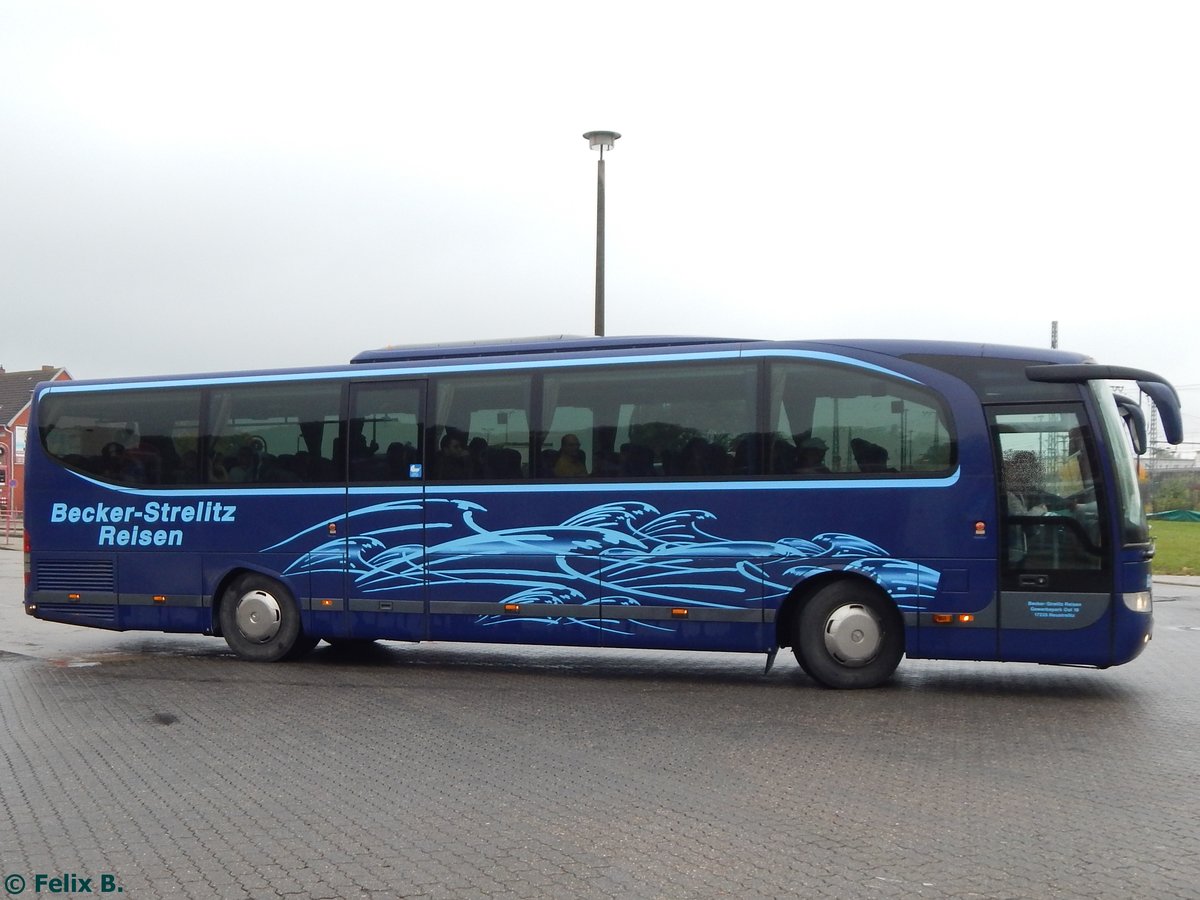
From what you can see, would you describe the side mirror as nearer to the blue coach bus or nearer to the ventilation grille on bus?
the blue coach bus

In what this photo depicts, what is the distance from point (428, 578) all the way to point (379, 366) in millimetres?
2195

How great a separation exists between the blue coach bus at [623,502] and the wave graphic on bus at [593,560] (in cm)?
2

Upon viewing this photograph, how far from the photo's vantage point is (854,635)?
11.2 metres

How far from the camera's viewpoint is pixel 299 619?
13.5m

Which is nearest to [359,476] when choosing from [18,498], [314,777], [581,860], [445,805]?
[314,777]

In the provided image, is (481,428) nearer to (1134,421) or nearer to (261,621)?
(261,621)

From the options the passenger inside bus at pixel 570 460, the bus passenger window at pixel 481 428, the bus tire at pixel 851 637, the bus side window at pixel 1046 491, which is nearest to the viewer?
the bus side window at pixel 1046 491

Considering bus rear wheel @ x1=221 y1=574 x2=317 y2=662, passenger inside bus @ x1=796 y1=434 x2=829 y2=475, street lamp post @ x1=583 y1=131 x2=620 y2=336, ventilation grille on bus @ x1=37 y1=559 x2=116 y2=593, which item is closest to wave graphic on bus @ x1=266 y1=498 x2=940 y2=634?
bus rear wheel @ x1=221 y1=574 x2=317 y2=662

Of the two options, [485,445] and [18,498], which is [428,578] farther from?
[18,498]

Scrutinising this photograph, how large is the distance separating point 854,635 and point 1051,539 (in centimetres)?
178

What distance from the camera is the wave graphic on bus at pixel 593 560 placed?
11328 mm

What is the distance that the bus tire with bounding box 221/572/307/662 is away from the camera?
13508 millimetres

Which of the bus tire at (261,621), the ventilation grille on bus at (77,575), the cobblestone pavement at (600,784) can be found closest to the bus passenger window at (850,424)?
the cobblestone pavement at (600,784)

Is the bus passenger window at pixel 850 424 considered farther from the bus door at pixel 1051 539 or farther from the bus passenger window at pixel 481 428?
the bus passenger window at pixel 481 428
